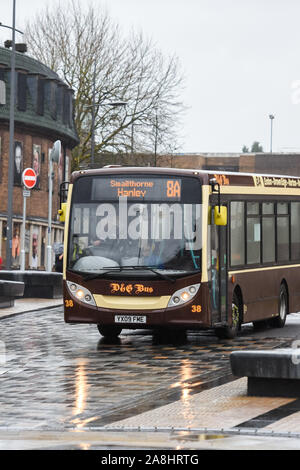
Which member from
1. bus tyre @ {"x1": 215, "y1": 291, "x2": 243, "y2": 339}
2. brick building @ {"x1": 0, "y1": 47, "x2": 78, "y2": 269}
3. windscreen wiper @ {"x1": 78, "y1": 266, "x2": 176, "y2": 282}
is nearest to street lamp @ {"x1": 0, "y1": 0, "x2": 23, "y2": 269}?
brick building @ {"x1": 0, "y1": 47, "x2": 78, "y2": 269}

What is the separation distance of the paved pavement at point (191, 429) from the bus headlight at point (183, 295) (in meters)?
5.59

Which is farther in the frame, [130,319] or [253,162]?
[253,162]

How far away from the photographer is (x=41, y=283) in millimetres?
31875

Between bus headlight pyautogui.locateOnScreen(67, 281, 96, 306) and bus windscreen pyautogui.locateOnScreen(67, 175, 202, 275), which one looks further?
bus headlight pyautogui.locateOnScreen(67, 281, 96, 306)

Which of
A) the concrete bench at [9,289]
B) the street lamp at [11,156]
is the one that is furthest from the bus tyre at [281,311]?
the street lamp at [11,156]

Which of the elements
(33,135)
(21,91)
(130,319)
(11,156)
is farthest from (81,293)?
(33,135)

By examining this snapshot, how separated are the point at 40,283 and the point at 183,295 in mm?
12994

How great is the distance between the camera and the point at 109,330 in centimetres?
2117

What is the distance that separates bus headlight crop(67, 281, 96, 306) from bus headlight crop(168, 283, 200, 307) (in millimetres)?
1312

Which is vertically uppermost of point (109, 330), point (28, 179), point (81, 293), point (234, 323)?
point (28, 179)

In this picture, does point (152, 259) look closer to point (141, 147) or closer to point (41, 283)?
point (41, 283)

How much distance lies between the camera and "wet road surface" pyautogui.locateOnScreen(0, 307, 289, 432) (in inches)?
492

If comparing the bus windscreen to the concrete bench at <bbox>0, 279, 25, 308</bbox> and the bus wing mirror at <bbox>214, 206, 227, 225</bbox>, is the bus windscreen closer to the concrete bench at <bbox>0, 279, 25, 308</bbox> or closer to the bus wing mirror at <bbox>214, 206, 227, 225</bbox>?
the bus wing mirror at <bbox>214, 206, 227, 225</bbox>

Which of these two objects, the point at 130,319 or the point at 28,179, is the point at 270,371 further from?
the point at 28,179
